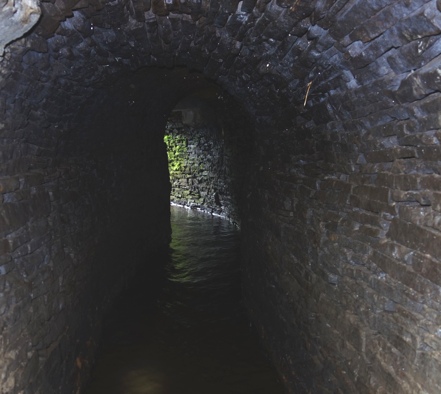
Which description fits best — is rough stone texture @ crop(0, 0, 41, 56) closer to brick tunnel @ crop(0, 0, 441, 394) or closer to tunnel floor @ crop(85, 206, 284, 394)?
brick tunnel @ crop(0, 0, 441, 394)

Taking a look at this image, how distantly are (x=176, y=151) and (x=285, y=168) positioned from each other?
11.2 metres

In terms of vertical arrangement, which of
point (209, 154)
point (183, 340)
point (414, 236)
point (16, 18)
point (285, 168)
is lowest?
point (183, 340)

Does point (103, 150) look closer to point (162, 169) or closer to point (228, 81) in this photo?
point (228, 81)

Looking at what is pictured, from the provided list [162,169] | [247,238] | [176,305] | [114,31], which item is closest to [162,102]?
[162,169]

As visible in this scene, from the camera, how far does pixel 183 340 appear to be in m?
5.82

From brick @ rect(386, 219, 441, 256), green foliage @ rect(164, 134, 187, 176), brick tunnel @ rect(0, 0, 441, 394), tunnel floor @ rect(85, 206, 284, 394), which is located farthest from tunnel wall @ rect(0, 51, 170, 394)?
green foliage @ rect(164, 134, 187, 176)

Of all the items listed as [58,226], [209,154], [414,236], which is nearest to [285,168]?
[414,236]

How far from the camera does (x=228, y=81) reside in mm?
4480

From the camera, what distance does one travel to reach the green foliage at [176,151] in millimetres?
15211

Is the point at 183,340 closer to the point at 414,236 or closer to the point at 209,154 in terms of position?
the point at 414,236

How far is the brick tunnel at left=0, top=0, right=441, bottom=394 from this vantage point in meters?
2.31

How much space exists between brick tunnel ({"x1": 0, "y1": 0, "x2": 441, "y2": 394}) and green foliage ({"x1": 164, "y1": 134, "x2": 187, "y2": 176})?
9.59 metres

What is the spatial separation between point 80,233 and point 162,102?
4208 millimetres

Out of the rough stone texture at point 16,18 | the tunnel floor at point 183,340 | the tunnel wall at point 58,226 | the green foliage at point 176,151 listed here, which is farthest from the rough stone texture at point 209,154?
the rough stone texture at point 16,18
